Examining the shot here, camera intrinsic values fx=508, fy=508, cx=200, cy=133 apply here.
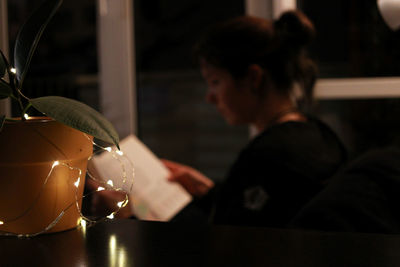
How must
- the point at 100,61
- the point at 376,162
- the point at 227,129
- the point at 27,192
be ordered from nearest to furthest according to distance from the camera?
the point at 27,192
the point at 376,162
the point at 100,61
the point at 227,129

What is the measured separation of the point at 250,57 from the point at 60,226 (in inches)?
42.6

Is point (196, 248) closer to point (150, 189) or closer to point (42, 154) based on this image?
point (42, 154)

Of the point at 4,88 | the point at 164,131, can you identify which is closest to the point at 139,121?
the point at 164,131

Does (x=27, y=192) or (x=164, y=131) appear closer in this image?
(x=27, y=192)

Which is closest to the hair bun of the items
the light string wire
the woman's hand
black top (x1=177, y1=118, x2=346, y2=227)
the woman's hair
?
the woman's hair

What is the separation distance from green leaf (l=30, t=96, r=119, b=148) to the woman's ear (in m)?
1.05

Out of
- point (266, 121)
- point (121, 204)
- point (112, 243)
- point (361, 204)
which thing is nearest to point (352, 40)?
point (266, 121)

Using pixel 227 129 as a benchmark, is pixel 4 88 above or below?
above

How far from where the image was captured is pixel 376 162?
1063 millimetres

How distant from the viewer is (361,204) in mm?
935

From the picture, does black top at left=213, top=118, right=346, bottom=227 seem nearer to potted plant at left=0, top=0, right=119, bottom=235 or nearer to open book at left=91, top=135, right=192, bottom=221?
open book at left=91, top=135, right=192, bottom=221

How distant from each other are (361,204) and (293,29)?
0.81m

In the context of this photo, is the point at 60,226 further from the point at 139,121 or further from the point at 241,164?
the point at 139,121

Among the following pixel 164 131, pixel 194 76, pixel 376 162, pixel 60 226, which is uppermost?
pixel 60 226
